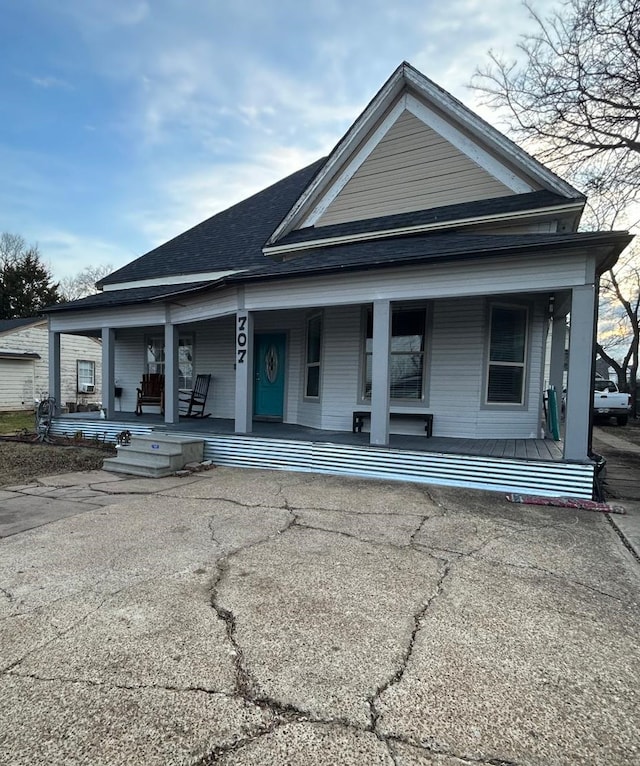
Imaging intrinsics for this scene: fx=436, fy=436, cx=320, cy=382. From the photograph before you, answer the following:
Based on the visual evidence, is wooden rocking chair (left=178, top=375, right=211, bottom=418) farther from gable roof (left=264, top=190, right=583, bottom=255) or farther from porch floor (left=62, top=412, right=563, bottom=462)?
gable roof (left=264, top=190, right=583, bottom=255)

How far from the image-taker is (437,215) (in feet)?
26.0

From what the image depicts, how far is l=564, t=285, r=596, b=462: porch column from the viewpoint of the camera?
214 inches

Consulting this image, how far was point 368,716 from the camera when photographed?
185cm

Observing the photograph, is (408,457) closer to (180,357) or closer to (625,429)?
(180,357)

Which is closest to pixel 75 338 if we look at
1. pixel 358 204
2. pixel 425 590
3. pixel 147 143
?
pixel 147 143

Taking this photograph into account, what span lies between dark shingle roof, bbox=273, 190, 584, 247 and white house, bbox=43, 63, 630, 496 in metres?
0.04

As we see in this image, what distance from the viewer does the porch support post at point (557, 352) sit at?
29.6 feet

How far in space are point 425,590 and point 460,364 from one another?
5.22 metres

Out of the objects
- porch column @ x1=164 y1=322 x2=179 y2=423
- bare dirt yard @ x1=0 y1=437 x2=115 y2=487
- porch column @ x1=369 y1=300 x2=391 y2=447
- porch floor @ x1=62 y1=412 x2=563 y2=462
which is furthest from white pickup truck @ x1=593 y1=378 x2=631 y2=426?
bare dirt yard @ x1=0 y1=437 x2=115 y2=487

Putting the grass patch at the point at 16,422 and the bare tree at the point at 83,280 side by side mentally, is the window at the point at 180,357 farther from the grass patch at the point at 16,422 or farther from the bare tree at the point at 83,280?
the bare tree at the point at 83,280

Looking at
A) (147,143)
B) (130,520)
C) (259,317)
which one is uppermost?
(147,143)


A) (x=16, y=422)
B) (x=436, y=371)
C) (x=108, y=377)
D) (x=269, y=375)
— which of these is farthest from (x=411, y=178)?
(x=16, y=422)

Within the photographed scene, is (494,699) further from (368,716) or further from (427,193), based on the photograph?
(427,193)

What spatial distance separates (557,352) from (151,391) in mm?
9557
